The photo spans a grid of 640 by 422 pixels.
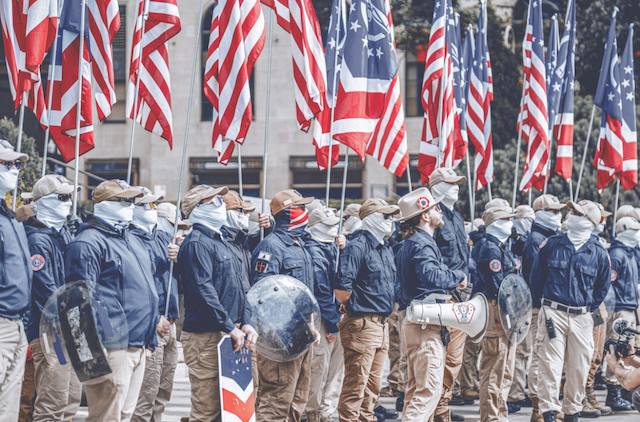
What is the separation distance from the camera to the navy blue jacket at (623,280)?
11.7m

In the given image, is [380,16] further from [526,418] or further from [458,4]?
[458,4]

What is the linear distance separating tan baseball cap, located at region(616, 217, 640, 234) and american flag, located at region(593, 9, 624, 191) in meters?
1.77

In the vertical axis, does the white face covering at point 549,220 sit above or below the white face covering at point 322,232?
above

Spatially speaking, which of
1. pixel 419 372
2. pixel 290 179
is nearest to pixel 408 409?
pixel 419 372

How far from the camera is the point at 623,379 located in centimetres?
646

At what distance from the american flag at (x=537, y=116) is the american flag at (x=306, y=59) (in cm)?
414

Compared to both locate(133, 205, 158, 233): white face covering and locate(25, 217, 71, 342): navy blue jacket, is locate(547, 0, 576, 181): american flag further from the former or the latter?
locate(25, 217, 71, 342): navy blue jacket

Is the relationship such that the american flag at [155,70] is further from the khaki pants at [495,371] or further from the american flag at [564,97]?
the american flag at [564,97]

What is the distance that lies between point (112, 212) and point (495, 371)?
439 cm

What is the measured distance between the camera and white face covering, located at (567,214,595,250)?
9781 mm

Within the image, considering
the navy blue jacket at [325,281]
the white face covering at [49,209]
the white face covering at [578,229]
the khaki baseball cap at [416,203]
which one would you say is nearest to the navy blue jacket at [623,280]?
the white face covering at [578,229]

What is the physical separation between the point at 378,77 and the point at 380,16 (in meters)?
0.79

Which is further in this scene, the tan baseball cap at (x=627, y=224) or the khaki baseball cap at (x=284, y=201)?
the tan baseball cap at (x=627, y=224)

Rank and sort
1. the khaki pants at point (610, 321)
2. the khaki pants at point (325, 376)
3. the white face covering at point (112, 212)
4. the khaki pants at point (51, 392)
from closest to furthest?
the white face covering at point (112, 212) → the khaki pants at point (51, 392) → the khaki pants at point (325, 376) → the khaki pants at point (610, 321)
